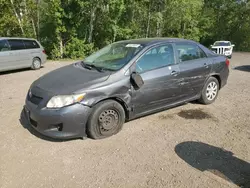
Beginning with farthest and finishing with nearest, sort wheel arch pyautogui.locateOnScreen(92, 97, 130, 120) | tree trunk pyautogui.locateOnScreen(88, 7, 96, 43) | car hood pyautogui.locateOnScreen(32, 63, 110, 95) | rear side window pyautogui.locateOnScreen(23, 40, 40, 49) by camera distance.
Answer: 1. tree trunk pyautogui.locateOnScreen(88, 7, 96, 43)
2. rear side window pyautogui.locateOnScreen(23, 40, 40, 49)
3. wheel arch pyautogui.locateOnScreen(92, 97, 130, 120)
4. car hood pyautogui.locateOnScreen(32, 63, 110, 95)

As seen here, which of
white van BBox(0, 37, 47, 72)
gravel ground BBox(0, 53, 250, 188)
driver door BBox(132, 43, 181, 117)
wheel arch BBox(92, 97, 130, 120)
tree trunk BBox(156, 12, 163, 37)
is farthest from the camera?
tree trunk BBox(156, 12, 163, 37)

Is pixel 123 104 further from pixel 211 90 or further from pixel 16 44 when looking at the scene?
pixel 16 44

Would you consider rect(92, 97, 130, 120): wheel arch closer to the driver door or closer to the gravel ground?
the driver door

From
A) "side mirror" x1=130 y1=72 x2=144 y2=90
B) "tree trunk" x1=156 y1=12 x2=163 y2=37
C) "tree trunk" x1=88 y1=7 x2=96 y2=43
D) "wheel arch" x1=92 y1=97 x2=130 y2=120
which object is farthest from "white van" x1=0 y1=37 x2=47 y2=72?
"tree trunk" x1=156 y1=12 x2=163 y2=37

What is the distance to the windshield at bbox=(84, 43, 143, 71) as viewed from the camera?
421 cm

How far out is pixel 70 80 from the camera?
393 cm

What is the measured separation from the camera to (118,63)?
4227 mm

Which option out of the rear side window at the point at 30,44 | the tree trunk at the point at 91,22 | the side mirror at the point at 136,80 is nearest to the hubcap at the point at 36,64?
the rear side window at the point at 30,44

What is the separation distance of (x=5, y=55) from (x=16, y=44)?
75cm

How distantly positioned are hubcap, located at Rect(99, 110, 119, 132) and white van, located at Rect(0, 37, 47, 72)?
23.9ft

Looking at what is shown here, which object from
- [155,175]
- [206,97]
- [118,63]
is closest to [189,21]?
[206,97]

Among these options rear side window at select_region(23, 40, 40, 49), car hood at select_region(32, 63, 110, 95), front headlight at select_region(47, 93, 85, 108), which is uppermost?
car hood at select_region(32, 63, 110, 95)

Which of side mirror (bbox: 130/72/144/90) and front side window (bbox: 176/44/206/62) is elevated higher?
front side window (bbox: 176/44/206/62)

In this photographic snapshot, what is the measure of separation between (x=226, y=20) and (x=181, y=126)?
2656cm
